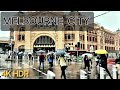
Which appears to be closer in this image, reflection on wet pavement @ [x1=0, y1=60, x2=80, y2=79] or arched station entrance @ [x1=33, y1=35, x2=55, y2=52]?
reflection on wet pavement @ [x1=0, y1=60, x2=80, y2=79]

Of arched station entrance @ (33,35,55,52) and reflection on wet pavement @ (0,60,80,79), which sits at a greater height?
arched station entrance @ (33,35,55,52)

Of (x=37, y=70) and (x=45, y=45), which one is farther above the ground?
(x=45, y=45)

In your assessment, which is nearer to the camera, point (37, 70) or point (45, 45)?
point (37, 70)

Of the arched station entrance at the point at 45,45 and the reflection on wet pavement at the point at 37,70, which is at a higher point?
the arched station entrance at the point at 45,45

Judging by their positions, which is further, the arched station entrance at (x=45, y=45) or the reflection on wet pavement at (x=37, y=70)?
the arched station entrance at (x=45, y=45)
